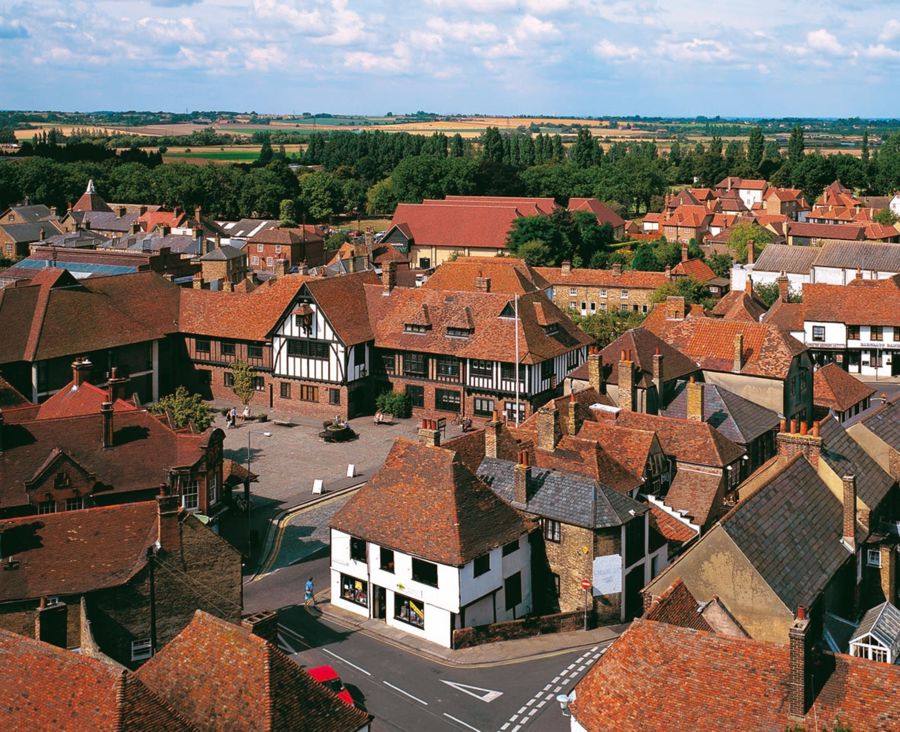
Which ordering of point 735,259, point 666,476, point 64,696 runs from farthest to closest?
point 735,259, point 666,476, point 64,696

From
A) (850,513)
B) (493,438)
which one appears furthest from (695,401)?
(850,513)

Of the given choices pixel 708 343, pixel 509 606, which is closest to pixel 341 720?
pixel 509 606

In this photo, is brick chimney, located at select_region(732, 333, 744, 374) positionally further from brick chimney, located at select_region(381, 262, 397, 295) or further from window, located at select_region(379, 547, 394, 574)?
window, located at select_region(379, 547, 394, 574)

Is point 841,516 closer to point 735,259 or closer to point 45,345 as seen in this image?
point 45,345

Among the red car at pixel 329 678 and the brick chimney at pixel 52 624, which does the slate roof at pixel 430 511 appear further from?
the brick chimney at pixel 52 624

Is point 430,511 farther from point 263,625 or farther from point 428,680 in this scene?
point 263,625

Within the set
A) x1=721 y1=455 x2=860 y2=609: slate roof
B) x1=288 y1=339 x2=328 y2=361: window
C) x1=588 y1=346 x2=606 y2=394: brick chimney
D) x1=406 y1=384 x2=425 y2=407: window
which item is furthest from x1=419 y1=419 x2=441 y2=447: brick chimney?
x1=288 y1=339 x2=328 y2=361: window
